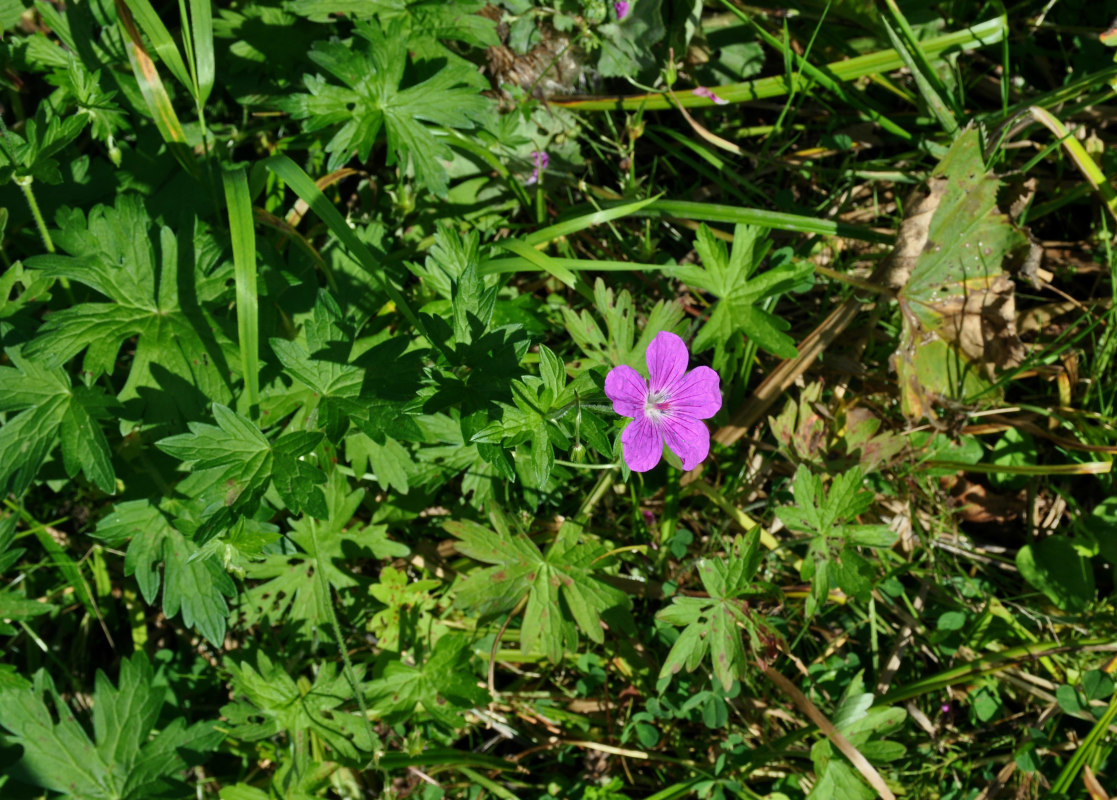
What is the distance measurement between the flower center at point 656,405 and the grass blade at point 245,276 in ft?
3.81

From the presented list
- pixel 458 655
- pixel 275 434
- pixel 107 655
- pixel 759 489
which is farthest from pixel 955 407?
pixel 107 655

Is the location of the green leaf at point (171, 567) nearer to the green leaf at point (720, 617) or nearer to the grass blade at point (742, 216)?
the green leaf at point (720, 617)

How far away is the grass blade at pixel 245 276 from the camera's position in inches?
97.8

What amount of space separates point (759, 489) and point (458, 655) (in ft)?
4.39

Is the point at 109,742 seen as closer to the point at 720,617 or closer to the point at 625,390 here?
the point at 720,617

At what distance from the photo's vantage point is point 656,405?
7.42 feet

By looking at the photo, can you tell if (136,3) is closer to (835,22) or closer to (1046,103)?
(835,22)

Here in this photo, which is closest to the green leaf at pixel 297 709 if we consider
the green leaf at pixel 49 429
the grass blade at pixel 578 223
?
the green leaf at pixel 49 429

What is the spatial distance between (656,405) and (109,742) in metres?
2.44

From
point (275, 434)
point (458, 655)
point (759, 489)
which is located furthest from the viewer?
point (759, 489)

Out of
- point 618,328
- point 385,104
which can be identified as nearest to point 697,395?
point 618,328

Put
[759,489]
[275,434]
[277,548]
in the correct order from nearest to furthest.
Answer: [275,434] → [277,548] → [759,489]

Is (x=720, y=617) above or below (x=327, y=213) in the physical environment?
below

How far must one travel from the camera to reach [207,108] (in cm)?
353
